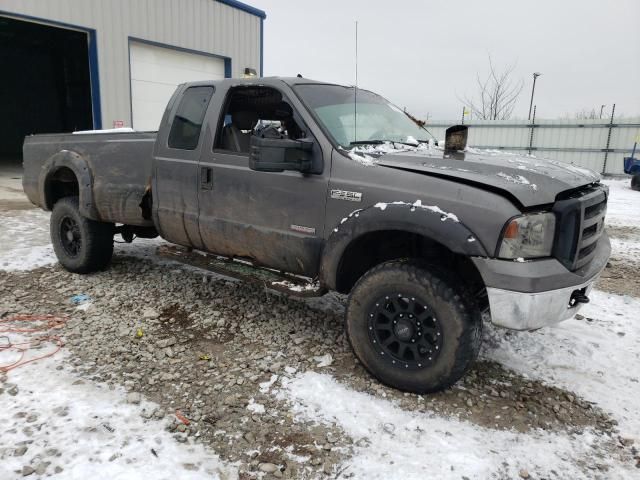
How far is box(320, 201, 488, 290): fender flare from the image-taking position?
2.62m

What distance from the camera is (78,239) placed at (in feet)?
16.7

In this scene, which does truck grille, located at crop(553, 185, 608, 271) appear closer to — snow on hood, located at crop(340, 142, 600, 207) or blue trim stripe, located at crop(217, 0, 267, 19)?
snow on hood, located at crop(340, 142, 600, 207)

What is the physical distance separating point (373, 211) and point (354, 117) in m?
1.02

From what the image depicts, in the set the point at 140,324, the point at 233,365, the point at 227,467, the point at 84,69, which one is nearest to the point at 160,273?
the point at 140,324

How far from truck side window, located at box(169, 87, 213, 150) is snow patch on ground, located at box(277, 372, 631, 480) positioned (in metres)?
2.32

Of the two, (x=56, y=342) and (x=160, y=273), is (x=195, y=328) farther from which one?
(x=160, y=273)

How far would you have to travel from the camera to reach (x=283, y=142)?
305 centimetres

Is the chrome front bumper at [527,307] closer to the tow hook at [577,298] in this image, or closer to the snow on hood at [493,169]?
the tow hook at [577,298]

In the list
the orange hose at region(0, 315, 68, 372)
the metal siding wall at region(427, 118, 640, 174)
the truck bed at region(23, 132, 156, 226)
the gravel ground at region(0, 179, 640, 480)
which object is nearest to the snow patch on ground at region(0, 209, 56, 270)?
the gravel ground at region(0, 179, 640, 480)

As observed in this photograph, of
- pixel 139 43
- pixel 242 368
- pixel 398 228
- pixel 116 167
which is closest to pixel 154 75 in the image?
pixel 139 43

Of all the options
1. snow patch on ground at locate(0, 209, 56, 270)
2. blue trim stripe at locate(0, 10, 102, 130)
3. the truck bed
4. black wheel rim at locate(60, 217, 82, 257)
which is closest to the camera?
the truck bed

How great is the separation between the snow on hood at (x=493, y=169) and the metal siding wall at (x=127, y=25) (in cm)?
1005

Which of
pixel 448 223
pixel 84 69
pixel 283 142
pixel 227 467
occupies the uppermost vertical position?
pixel 84 69

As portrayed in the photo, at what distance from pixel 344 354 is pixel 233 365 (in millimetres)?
812
